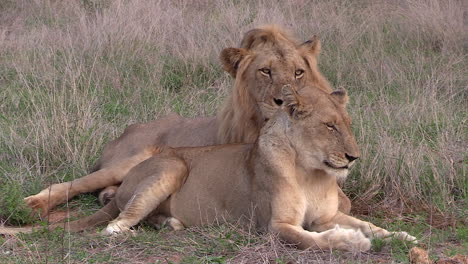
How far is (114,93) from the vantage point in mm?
8172

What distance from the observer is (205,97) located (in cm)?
815

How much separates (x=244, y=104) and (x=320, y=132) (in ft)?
4.22

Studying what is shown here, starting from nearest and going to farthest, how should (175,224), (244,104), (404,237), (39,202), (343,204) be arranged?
(404,237) < (175,224) < (343,204) < (39,202) < (244,104)

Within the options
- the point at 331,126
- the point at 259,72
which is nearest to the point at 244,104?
the point at 259,72

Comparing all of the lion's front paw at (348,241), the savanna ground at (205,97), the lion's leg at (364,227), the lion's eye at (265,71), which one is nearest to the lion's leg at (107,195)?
the savanna ground at (205,97)

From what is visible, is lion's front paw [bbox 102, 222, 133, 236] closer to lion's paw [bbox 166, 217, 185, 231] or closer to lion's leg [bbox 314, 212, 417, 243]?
lion's paw [bbox 166, 217, 185, 231]

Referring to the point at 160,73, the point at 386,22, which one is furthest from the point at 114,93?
the point at 386,22

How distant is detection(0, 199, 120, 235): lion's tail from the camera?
4.86 m

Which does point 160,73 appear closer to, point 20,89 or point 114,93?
point 114,93

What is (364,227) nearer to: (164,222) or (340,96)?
(340,96)

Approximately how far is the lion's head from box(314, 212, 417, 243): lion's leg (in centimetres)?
96

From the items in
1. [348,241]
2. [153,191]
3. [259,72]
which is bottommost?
[153,191]

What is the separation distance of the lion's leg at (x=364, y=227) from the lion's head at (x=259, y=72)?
964mm

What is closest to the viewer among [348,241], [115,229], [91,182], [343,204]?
[348,241]
